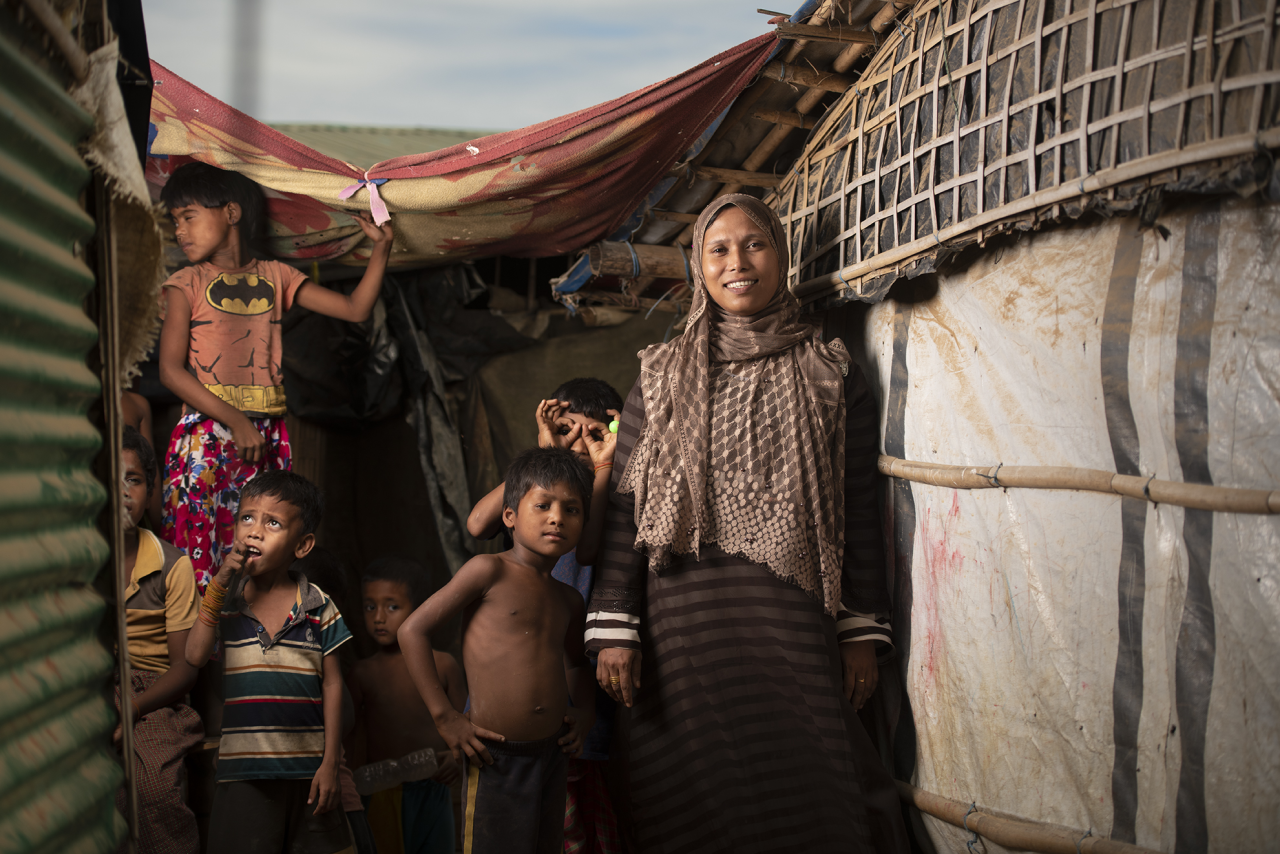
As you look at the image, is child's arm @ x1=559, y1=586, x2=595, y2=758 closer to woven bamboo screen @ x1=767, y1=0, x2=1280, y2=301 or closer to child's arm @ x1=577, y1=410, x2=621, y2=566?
child's arm @ x1=577, y1=410, x2=621, y2=566

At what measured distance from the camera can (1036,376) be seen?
6.03 feet

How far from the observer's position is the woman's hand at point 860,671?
7.02 feet

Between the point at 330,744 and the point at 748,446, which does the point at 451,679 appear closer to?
the point at 330,744

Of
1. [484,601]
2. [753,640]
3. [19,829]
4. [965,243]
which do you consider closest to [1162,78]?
[965,243]

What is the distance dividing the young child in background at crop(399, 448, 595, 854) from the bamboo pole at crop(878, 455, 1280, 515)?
2.84 feet

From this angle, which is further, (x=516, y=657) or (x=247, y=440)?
(x=247, y=440)

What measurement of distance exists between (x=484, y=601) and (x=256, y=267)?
60.5 inches

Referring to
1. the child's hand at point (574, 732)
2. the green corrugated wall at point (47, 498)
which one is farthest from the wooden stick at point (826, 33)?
the child's hand at point (574, 732)

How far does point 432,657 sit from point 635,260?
1782mm

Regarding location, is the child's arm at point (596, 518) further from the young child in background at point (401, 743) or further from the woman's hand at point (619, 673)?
the young child in background at point (401, 743)

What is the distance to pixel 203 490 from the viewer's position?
2646mm

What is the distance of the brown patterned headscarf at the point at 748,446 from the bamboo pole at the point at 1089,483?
0.21m

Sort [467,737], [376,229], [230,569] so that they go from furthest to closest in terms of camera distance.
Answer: [376,229] < [230,569] < [467,737]

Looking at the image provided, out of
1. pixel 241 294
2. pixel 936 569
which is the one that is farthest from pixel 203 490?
pixel 936 569
